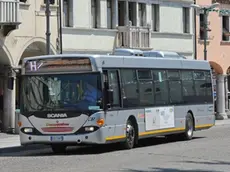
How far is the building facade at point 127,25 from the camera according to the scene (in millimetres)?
37094

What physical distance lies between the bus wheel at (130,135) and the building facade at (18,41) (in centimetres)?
1018

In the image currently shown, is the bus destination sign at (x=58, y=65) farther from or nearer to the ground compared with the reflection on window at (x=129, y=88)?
farther from the ground

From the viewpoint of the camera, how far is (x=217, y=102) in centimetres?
4797

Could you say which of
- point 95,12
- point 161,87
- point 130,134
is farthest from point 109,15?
point 130,134

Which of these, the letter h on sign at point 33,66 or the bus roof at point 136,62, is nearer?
the bus roof at point 136,62

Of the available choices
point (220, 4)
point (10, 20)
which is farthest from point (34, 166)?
point (220, 4)

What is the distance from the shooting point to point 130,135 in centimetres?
2377

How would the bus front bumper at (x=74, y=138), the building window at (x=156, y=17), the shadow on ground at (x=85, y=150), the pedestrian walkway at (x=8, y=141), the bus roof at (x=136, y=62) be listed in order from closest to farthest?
the bus front bumper at (x=74, y=138), the bus roof at (x=136, y=62), the shadow on ground at (x=85, y=150), the pedestrian walkway at (x=8, y=141), the building window at (x=156, y=17)

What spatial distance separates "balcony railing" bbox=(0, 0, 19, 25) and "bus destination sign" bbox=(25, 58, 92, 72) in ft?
30.9

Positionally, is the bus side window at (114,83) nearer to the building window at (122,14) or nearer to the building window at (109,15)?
the building window at (109,15)

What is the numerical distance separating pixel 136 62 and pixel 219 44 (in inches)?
958

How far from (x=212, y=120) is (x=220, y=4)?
63.4 feet

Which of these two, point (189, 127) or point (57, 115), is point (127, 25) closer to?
point (189, 127)

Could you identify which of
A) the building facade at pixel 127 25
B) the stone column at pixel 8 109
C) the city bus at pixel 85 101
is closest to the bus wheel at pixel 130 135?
the city bus at pixel 85 101
